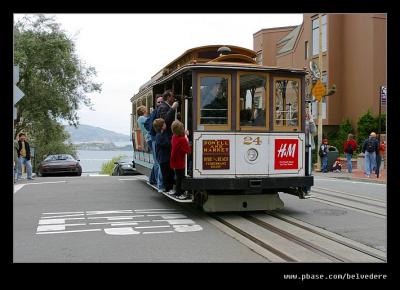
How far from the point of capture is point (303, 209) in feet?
34.0

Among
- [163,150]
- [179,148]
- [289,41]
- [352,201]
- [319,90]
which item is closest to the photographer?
[179,148]

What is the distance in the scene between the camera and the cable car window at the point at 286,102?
9.57 m

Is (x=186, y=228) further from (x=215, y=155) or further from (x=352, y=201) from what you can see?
(x=352, y=201)

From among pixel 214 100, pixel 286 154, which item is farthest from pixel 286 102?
pixel 214 100

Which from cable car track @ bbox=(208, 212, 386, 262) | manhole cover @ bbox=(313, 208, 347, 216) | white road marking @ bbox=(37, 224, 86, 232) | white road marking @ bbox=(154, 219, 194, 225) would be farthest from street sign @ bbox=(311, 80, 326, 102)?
white road marking @ bbox=(37, 224, 86, 232)

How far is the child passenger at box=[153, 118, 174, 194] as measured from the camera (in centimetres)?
985

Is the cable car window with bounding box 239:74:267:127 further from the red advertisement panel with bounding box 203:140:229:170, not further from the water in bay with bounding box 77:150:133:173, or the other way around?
the water in bay with bounding box 77:150:133:173

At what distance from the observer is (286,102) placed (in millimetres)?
9711

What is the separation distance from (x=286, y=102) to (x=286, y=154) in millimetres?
1023

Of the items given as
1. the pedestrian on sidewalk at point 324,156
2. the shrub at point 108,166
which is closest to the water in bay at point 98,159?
the shrub at point 108,166

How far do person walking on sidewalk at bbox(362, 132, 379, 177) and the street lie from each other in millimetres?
6255
